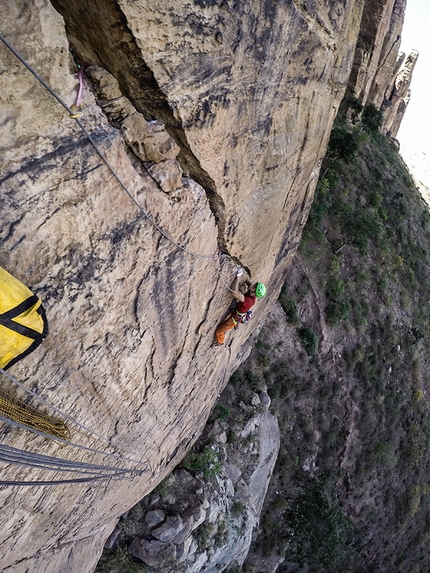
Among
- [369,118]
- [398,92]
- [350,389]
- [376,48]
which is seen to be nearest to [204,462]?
[350,389]

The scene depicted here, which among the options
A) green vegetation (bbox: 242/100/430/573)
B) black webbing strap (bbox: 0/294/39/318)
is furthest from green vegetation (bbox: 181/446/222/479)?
black webbing strap (bbox: 0/294/39/318)

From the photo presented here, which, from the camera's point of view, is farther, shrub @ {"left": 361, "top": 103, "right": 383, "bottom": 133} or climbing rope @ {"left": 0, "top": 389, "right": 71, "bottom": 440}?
shrub @ {"left": 361, "top": 103, "right": 383, "bottom": 133}

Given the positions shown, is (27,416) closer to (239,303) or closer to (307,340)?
(239,303)

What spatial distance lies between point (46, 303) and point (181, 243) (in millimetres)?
1604

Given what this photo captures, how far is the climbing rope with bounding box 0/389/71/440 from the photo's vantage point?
282cm

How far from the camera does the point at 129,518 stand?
6969mm

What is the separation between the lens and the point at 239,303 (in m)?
5.48

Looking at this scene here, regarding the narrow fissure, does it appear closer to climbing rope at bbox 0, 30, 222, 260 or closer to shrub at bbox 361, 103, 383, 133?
climbing rope at bbox 0, 30, 222, 260

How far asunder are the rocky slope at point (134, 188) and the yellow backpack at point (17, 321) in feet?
1.18

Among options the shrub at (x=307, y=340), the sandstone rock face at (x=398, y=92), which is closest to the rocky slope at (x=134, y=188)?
the shrub at (x=307, y=340)

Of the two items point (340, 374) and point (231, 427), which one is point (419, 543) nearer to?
point (340, 374)

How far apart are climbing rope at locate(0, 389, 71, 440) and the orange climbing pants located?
8.59 feet

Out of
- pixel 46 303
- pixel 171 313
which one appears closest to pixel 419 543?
pixel 171 313

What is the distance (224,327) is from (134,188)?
279 cm
